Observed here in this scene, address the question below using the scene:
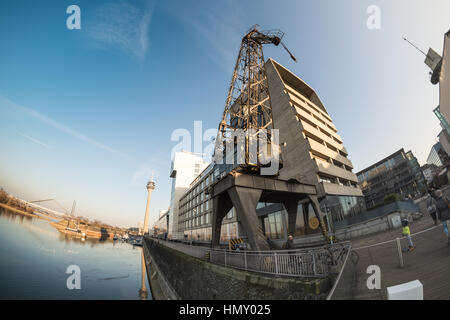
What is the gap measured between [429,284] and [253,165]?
1049cm

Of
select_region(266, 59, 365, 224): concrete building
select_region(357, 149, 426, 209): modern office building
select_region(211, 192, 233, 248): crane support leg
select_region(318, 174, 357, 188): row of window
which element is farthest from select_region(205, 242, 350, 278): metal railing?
select_region(357, 149, 426, 209): modern office building

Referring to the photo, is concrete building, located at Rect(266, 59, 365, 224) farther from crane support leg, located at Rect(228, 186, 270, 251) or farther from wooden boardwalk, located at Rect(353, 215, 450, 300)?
wooden boardwalk, located at Rect(353, 215, 450, 300)

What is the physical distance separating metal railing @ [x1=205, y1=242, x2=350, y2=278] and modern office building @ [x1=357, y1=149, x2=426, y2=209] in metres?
80.1

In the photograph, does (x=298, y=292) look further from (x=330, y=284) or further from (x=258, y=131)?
(x=258, y=131)

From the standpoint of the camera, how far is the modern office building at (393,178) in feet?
216

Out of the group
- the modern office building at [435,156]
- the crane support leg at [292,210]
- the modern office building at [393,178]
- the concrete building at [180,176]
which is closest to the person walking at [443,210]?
the crane support leg at [292,210]

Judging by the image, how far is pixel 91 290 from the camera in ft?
71.3

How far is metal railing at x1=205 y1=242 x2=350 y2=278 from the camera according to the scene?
6035mm

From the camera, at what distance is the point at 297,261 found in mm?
6625

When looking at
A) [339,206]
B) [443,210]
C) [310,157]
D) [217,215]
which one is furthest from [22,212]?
[443,210]

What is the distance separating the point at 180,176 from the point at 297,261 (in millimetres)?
79161

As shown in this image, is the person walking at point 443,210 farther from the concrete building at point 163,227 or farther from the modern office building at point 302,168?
the concrete building at point 163,227

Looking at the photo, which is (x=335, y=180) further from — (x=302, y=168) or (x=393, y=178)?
(x=393, y=178)
